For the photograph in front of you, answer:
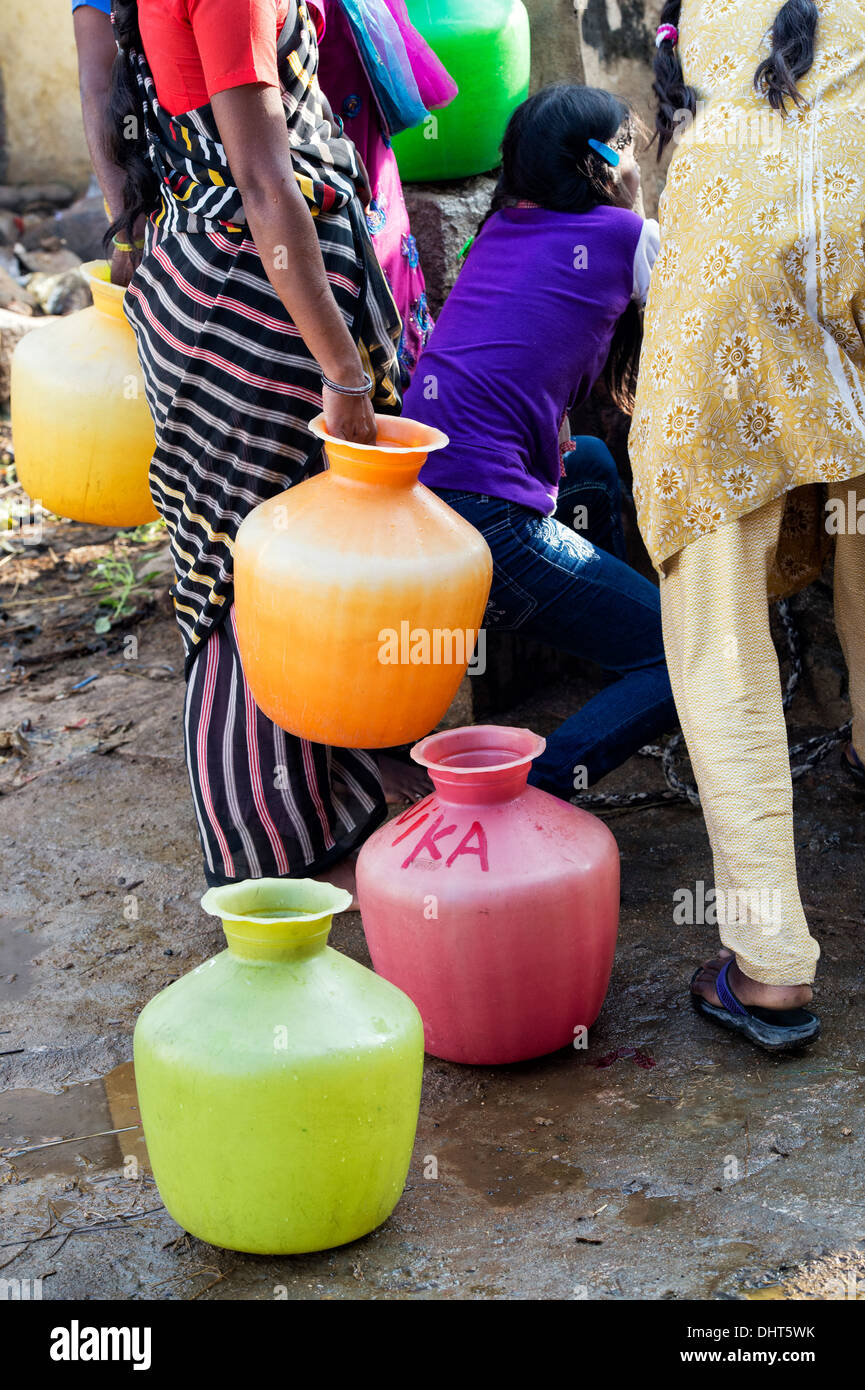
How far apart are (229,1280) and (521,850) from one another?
80 centimetres

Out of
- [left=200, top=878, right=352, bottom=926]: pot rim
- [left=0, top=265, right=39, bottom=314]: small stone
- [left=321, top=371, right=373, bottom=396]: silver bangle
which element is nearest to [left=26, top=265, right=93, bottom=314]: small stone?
[left=0, top=265, right=39, bottom=314]: small stone

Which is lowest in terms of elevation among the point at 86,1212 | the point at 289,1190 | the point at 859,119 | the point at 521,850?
the point at 86,1212

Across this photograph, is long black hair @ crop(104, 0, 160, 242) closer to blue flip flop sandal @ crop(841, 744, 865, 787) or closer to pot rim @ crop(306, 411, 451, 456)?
pot rim @ crop(306, 411, 451, 456)

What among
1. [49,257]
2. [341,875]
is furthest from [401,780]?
[49,257]

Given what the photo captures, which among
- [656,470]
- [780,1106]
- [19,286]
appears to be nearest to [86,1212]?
[780,1106]

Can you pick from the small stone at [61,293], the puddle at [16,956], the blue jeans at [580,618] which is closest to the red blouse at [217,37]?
the blue jeans at [580,618]

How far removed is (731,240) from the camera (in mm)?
2074

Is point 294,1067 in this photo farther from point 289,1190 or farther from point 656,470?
point 656,470

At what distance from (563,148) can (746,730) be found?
1.19m

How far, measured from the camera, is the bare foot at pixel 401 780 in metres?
3.27

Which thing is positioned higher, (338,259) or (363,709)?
(338,259)

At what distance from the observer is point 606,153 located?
262 centimetres

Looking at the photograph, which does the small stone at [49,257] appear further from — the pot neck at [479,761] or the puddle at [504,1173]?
the puddle at [504,1173]

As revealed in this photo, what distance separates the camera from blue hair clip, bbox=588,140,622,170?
261 cm
